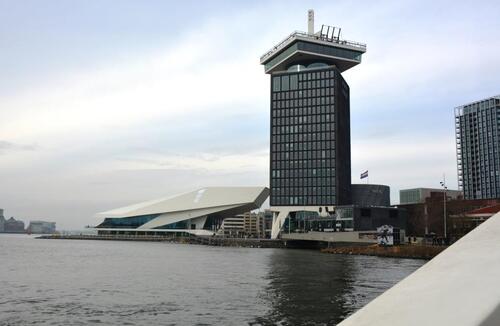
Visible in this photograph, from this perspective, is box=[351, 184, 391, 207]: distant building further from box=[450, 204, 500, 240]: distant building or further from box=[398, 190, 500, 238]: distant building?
box=[450, 204, 500, 240]: distant building

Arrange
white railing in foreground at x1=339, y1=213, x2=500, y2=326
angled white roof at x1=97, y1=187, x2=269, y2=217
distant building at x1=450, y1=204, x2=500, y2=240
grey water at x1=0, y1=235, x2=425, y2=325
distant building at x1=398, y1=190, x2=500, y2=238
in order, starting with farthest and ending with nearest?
angled white roof at x1=97, y1=187, x2=269, y2=217 → distant building at x1=398, y1=190, x2=500, y2=238 → distant building at x1=450, y1=204, x2=500, y2=240 → grey water at x1=0, y1=235, x2=425, y2=325 → white railing in foreground at x1=339, y1=213, x2=500, y2=326

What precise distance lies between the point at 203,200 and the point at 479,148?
8838cm

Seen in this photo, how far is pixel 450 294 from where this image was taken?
3.68 m

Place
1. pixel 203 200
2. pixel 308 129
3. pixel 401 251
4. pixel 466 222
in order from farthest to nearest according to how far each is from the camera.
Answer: pixel 203 200
pixel 308 129
pixel 466 222
pixel 401 251

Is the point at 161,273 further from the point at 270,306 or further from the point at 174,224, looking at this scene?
the point at 174,224

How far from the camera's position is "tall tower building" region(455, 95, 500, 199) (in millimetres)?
149250

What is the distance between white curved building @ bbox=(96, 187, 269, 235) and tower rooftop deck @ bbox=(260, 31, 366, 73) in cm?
3851

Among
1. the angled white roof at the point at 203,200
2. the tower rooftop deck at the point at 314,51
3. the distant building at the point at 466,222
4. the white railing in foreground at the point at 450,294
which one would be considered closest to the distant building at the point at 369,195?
the angled white roof at the point at 203,200

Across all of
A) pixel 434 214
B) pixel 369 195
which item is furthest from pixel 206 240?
pixel 434 214

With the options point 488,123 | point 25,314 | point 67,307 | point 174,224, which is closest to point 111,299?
point 67,307

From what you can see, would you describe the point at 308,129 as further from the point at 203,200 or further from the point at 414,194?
the point at 414,194

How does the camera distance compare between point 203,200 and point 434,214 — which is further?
point 203,200

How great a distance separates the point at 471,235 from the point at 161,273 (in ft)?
109

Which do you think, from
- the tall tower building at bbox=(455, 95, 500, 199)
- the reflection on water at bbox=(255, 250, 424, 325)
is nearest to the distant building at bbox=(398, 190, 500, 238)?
the tall tower building at bbox=(455, 95, 500, 199)
